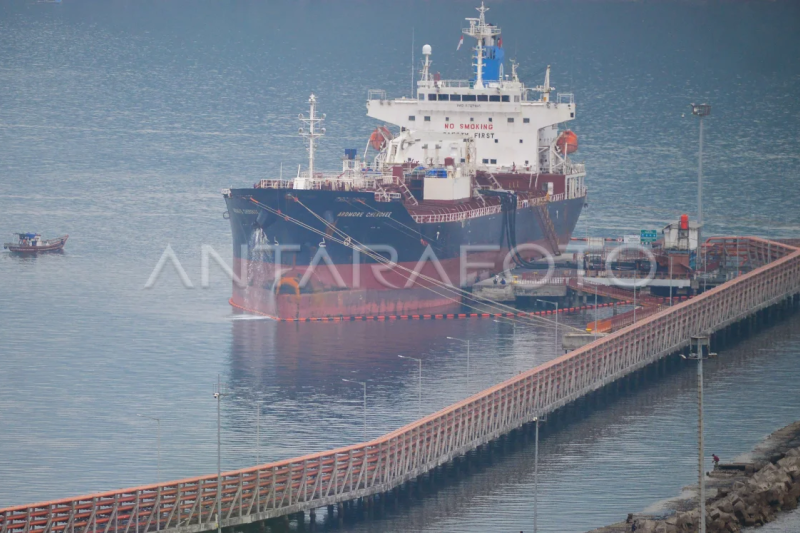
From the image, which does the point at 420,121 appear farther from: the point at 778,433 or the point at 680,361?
the point at 778,433

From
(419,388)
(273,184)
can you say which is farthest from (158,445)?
(273,184)

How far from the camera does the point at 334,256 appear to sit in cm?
8050

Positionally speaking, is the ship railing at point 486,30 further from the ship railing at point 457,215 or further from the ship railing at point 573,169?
the ship railing at point 457,215

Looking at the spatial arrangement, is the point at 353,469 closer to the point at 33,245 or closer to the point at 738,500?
the point at 738,500

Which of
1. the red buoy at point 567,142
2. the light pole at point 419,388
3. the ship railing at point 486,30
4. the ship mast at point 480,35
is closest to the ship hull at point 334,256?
the light pole at point 419,388

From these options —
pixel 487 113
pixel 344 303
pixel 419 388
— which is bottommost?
pixel 419 388

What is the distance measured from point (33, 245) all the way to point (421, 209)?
93.8 feet

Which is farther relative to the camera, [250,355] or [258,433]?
[250,355]

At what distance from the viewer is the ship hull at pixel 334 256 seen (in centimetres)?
8019

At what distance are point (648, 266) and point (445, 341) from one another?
49.3 feet

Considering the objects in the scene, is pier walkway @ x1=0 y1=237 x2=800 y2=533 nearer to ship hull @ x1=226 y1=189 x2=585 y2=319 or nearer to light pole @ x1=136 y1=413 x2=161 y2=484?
light pole @ x1=136 y1=413 x2=161 y2=484

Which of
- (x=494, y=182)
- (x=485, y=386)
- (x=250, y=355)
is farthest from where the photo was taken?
(x=494, y=182)

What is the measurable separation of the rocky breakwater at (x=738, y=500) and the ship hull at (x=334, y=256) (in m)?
26.3

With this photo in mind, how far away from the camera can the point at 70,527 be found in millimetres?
48656
